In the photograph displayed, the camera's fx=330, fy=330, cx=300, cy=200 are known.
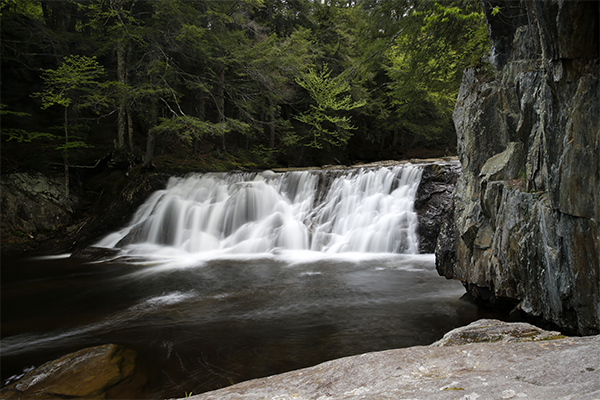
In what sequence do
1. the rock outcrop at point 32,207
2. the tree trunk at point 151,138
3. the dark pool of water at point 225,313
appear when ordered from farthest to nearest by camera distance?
the tree trunk at point 151,138 < the rock outcrop at point 32,207 < the dark pool of water at point 225,313

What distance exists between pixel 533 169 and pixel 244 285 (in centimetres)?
588

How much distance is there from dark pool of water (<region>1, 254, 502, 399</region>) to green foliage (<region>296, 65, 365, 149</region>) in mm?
10825

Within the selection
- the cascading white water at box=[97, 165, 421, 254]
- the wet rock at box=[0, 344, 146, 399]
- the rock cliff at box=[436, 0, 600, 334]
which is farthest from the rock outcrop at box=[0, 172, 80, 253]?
the rock cliff at box=[436, 0, 600, 334]

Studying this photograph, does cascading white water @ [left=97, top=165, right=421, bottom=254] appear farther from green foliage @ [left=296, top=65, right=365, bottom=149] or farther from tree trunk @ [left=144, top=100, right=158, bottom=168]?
green foliage @ [left=296, top=65, right=365, bottom=149]

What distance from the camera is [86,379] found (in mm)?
3645

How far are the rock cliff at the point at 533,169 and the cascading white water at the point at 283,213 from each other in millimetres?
3987

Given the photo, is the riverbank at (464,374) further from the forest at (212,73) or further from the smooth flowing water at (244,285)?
the forest at (212,73)

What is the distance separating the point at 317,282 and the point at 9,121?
14.4m

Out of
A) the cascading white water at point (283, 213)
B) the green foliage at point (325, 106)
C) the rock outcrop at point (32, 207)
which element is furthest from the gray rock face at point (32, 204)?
the green foliage at point (325, 106)

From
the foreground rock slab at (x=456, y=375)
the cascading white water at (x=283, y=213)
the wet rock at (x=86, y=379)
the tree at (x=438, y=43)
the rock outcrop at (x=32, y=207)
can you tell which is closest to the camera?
the foreground rock slab at (x=456, y=375)

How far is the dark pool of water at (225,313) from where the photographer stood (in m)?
4.35

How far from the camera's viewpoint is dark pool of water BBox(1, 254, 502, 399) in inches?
171

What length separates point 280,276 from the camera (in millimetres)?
8133

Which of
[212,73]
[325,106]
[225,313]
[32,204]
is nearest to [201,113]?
[212,73]
